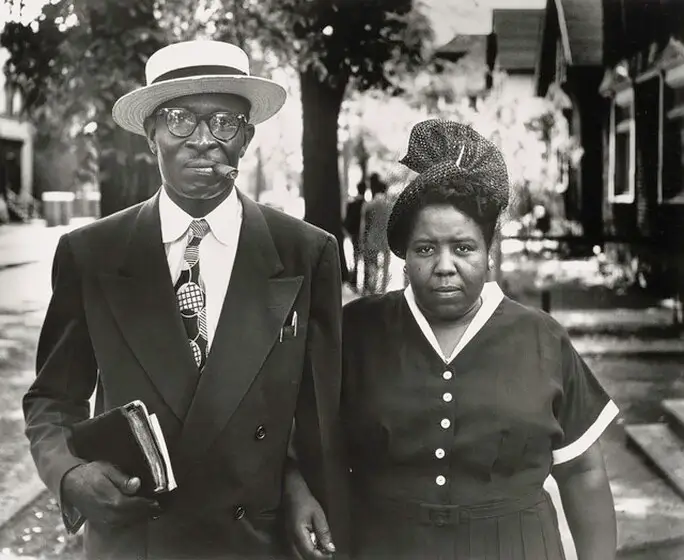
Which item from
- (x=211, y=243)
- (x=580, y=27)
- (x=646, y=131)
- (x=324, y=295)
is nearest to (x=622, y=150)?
(x=646, y=131)

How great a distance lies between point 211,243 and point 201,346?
27cm

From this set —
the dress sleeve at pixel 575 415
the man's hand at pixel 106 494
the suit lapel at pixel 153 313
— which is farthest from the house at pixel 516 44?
the man's hand at pixel 106 494

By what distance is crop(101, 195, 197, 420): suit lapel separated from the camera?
74.8 inches

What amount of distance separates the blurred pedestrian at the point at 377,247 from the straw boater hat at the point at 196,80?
40cm

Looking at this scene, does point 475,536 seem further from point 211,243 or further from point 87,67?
point 87,67

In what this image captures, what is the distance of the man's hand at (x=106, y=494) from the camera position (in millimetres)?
1879

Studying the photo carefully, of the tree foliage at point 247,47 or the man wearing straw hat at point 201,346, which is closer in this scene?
the man wearing straw hat at point 201,346

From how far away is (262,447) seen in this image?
1943 mm

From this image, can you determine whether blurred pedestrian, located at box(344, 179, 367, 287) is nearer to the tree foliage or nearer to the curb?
the tree foliage

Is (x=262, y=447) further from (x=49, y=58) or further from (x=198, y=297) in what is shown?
(x=49, y=58)

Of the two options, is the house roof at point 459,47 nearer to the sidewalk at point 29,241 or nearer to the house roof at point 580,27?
the house roof at point 580,27

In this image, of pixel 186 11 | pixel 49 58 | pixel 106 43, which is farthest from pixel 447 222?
pixel 49 58

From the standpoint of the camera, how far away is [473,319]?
1.91 m

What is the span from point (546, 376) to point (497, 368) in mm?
125
